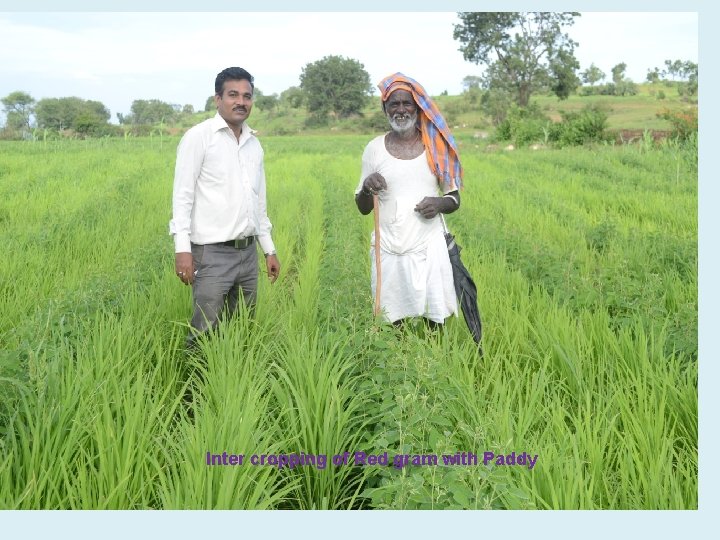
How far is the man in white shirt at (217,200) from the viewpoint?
9.78 feet

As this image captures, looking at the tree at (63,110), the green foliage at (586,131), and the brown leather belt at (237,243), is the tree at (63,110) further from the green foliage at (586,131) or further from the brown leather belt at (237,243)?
the brown leather belt at (237,243)

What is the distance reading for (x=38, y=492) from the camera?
76.0 inches

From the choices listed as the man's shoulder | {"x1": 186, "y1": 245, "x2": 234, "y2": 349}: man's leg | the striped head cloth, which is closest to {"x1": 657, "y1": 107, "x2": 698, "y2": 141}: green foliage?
the striped head cloth

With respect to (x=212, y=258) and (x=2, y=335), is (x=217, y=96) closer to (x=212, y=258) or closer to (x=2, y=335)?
(x=212, y=258)

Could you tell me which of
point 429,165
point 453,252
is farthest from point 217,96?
point 453,252

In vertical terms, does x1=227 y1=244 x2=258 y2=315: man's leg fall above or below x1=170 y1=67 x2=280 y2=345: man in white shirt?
below

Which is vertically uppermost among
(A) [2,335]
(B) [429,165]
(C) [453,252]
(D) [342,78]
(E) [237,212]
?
(D) [342,78]

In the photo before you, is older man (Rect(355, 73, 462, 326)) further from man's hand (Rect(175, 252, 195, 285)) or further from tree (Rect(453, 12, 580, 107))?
tree (Rect(453, 12, 580, 107))

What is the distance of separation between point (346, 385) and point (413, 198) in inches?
39.8

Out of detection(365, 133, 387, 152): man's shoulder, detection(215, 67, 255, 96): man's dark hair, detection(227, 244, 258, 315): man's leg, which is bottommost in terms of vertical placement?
detection(227, 244, 258, 315): man's leg

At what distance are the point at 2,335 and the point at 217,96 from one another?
1790 millimetres

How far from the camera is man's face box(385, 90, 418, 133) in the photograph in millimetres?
2918

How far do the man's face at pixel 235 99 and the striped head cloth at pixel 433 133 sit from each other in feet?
2.21

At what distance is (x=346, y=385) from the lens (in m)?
2.72
